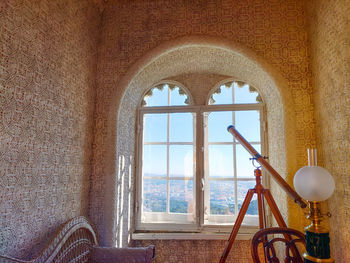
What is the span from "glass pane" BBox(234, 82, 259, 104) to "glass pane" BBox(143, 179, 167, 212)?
150cm

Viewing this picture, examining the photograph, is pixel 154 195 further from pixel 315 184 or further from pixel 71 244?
pixel 315 184

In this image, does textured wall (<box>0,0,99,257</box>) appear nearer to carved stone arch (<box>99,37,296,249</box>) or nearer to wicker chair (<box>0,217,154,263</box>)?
wicker chair (<box>0,217,154,263</box>)

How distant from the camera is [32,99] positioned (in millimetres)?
1675

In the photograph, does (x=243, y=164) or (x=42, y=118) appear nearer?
A: (x=42, y=118)

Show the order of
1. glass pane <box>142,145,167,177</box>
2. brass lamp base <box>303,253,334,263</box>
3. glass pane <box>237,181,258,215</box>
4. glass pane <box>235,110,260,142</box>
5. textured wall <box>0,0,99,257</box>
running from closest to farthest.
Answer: brass lamp base <box>303,253,334,263</box> < textured wall <box>0,0,99,257</box> < glass pane <box>237,181,258,215</box> < glass pane <box>235,110,260,142</box> < glass pane <box>142,145,167,177</box>

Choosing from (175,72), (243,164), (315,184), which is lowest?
(315,184)

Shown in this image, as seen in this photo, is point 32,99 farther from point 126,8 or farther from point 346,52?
point 346,52

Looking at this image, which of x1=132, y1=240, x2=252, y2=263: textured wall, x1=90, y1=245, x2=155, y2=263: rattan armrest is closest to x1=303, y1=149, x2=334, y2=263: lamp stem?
x1=90, y1=245, x2=155, y2=263: rattan armrest

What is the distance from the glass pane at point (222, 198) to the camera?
2896 millimetres

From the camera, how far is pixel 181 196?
2979mm

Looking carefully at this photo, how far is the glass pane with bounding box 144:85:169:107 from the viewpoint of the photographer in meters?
3.21

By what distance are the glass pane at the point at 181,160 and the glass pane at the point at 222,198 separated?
1.23 ft

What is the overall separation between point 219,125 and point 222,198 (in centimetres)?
96

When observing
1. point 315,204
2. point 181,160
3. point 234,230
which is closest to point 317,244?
point 315,204
